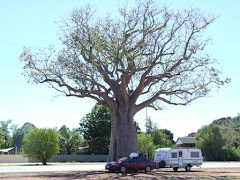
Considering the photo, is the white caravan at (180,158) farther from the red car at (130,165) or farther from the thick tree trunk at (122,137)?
the red car at (130,165)

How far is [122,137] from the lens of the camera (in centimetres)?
3906

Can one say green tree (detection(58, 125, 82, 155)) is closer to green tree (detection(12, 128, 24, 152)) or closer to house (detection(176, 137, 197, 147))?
house (detection(176, 137, 197, 147))

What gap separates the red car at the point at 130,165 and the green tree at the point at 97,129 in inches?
2100

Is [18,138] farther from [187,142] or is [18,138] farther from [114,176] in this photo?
[114,176]

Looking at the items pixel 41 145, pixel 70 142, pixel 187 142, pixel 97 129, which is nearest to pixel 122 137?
pixel 41 145

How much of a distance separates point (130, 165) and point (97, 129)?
185ft

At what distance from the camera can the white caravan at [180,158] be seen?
39.4 metres

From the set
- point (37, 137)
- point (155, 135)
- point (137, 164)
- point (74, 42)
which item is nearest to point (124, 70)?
point (74, 42)

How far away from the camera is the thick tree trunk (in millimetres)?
38750

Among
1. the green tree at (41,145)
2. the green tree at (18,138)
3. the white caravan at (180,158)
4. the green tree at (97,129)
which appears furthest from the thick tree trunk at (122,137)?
the green tree at (18,138)

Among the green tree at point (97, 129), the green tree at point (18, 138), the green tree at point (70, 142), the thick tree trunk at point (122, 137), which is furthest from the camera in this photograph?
the green tree at point (18, 138)

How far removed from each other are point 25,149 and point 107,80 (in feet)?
112

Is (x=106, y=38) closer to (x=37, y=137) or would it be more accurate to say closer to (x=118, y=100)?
(x=118, y=100)

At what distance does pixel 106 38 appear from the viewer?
3603 centimetres
